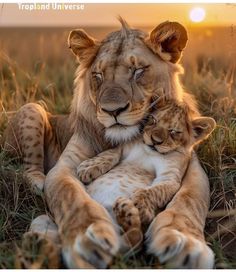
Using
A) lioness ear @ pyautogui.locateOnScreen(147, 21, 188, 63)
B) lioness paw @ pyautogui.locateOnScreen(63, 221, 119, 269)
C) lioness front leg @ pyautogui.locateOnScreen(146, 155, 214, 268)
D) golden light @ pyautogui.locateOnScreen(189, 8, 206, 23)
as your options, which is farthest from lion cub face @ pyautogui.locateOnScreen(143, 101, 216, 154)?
golden light @ pyautogui.locateOnScreen(189, 8, 206, 23)

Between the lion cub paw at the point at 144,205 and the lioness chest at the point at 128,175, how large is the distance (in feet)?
0.47

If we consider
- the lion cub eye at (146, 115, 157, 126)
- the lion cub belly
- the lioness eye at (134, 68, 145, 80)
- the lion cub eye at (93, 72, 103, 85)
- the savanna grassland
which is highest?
the lioness eye at (134, 68, 145, 80)

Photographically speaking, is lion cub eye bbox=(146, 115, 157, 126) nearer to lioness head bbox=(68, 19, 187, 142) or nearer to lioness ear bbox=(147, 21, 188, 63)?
lioness head bbox=(68, 19, 187, 142)

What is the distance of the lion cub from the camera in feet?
11.0

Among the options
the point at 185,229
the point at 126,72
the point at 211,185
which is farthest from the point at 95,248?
the point at 211,185

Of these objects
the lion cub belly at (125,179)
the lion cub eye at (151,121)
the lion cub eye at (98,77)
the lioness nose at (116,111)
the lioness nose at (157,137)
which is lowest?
the lion cub belly at (125,179)

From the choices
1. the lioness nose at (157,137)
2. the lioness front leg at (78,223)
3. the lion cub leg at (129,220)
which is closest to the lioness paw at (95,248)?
the lioness front leg at (78,223)

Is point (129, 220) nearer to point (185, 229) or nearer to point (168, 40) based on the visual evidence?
point (185, 229)

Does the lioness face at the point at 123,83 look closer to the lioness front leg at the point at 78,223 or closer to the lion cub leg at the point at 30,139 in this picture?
the lioness front leg at the point at 78,223

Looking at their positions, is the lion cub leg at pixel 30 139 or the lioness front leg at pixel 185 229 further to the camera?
the lion cub leg at pixel 30 139

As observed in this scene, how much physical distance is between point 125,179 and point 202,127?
493 mm

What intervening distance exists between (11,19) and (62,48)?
16.7 feet

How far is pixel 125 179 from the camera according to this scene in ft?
11.3

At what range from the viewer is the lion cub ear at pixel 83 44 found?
3816 mm
